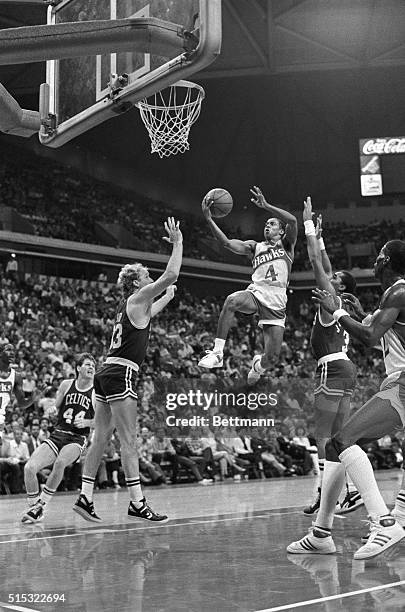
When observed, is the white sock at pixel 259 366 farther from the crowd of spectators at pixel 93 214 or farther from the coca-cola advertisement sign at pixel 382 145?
the coca-cola advertisement sign at pixel 382 145

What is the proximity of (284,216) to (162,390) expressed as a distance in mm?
8749

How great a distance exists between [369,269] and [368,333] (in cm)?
2788

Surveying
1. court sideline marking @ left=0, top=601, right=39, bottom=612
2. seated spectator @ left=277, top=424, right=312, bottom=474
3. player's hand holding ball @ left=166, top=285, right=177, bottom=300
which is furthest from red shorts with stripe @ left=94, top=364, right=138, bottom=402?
seated spectator @ left=277, top=424, right=312, bottom=474

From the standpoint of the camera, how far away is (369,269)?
32.6m

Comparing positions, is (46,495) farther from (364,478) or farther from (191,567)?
(364,478)

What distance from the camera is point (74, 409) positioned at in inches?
347

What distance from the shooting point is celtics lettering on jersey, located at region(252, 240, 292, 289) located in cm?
864

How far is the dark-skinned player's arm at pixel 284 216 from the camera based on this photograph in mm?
8125

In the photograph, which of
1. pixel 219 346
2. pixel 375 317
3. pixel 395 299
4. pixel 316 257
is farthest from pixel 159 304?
pixel 395 299

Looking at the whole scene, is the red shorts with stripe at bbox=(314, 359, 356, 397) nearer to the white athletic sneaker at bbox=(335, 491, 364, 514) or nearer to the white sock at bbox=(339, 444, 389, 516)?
the white athletic sneaker at bbox=(335, 491, 364, 514)

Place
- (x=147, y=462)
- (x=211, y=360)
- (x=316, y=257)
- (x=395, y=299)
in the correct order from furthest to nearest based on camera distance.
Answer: (x=147, y=462)
(x=211, y=360)
(x=316, y=257)
(x=395, y=299)

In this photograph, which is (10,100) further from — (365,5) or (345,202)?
(345,202)

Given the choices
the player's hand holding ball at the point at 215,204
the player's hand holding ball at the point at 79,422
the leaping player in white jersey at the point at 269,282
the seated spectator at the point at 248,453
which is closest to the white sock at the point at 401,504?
the leaping player in white jersey at the point at 269,282

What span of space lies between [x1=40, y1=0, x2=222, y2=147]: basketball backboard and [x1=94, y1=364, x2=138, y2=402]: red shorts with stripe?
2805 millimetres
